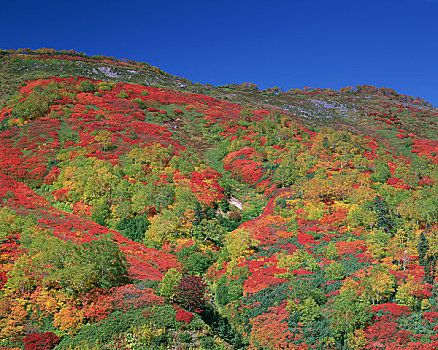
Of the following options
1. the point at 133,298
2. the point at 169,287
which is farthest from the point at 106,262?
the point at 169,287

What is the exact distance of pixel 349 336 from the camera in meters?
25.2

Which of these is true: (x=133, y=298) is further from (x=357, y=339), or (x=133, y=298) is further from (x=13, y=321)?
(x=357, y=339)

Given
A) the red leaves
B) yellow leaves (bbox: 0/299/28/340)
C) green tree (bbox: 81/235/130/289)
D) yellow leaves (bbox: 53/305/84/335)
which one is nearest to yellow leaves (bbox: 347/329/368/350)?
the red leaves

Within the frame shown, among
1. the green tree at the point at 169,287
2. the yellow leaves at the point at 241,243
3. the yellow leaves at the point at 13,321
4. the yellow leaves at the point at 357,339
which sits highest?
the yellow leaves at the point at 241,243

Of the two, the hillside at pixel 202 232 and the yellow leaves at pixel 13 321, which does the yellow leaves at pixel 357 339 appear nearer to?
the hillside at pixel 202 232

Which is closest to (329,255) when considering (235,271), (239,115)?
(235,271)

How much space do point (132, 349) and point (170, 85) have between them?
111873 millimetres

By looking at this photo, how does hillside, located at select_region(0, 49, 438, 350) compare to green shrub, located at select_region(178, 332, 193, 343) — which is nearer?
green shrub, located at select_region(178, 332, 193, 343)

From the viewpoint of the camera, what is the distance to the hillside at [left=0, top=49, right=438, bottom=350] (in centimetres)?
2727

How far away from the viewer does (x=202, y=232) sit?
1793 inches

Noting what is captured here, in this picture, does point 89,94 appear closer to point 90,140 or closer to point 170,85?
point 90,140

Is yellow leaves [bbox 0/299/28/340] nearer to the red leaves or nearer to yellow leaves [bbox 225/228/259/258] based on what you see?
the red leaves

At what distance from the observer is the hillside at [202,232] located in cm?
2727

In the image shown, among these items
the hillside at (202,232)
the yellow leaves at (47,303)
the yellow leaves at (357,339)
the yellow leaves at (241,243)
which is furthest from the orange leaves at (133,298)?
the yellow leaves at (357,339)
